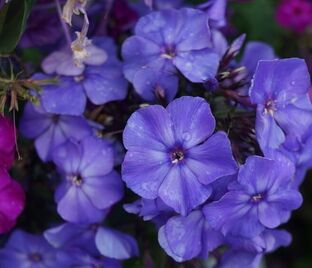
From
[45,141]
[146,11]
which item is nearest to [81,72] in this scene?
[45,141]

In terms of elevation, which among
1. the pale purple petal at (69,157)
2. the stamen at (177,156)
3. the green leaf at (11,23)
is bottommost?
the pale purple petal at (69,157)

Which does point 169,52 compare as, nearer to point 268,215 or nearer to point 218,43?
point 218,43

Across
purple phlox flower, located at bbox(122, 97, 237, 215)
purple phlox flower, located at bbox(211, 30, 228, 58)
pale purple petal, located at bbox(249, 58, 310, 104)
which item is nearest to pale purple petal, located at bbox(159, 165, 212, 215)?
purple phlox flower, located at bbox(122, 97, 237, 215)

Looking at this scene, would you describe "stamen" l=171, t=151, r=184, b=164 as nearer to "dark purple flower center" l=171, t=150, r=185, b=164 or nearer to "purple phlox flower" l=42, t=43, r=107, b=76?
"dark purple flower center" l=171, t=150, r=185, b=164

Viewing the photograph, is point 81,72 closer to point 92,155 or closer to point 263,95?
point 92,155

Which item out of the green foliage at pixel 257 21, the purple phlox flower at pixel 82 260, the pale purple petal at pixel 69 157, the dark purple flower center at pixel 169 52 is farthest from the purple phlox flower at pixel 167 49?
the green foliage at pixel 257 21

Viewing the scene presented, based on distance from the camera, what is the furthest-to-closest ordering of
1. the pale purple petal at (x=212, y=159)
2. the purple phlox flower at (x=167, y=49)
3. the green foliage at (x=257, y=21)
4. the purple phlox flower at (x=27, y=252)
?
the green foliage at (x=257, y=21)
the purple phlox flower at (x=27, y=252)
the purple phlox flower at (x=167, y=49)
the pale purple petal at (x=212, y=159)

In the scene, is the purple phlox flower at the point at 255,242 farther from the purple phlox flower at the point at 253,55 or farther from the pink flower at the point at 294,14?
the pink flower at the point at 294,14
